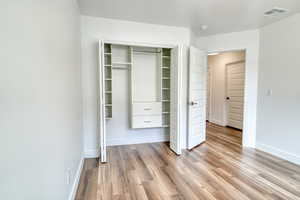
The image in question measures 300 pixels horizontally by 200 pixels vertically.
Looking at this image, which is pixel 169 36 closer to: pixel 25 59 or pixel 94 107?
pixel 94 107

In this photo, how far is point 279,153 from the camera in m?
3.09

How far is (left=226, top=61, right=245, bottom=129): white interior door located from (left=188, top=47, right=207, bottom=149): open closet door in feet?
6.42

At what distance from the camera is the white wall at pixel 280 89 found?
2.85 m

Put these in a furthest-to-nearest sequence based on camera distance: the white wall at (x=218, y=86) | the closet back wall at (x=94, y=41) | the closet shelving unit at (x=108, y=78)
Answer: the white wall at (x=218, y=86), the closet shelving unit at (x=108, y=78), the closet back wall at (x=94, y=41)

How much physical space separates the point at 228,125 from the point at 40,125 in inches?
226

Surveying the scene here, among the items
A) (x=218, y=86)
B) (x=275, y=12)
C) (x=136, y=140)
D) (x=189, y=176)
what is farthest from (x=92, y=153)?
(x=218, y=86)

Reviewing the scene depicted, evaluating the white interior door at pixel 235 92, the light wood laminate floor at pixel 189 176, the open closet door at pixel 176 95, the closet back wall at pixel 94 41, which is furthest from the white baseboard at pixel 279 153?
the closet back wall at pixel 94 41

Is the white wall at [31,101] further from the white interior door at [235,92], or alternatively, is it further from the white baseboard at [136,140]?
the white interior door at [235,92]

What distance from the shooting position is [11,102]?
0.72m

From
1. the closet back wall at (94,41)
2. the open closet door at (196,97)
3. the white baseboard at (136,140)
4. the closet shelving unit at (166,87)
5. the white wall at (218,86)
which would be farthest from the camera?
the white wall at (218,86)

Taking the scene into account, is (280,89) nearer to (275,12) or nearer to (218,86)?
(275,12)

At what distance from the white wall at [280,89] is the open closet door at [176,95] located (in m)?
1.86

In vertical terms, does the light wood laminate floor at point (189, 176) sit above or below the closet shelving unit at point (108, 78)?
below

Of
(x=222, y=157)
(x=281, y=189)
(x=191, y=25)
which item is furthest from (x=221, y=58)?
(x=281, y=189)
